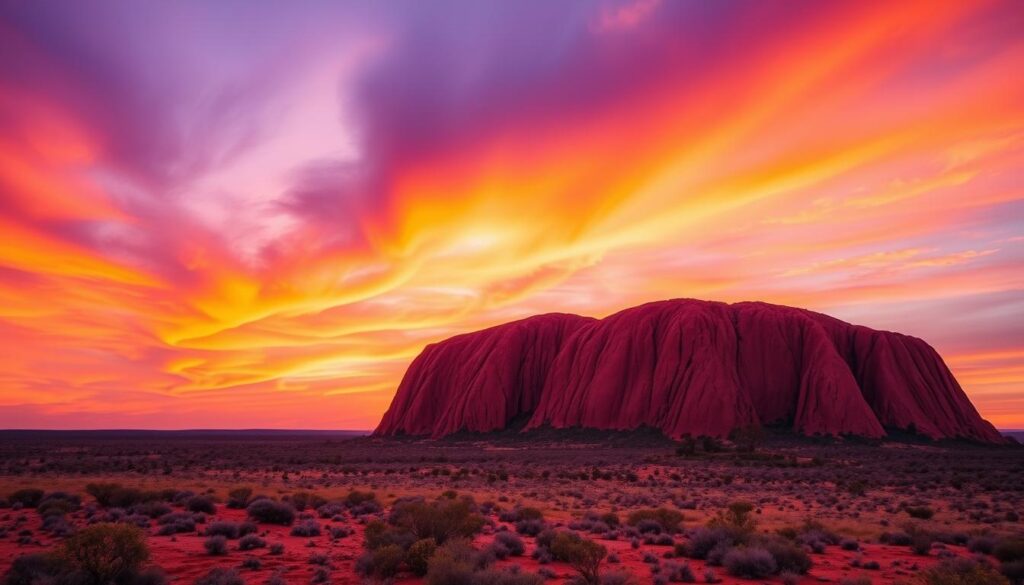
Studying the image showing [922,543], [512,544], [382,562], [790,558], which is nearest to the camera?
[382,562]

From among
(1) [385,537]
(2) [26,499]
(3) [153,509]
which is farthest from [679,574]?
(2) [26,499]

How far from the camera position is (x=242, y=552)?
12547 mm

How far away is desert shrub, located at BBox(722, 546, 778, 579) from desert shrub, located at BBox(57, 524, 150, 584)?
1069cm

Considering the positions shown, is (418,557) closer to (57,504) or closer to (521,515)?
(521,515)

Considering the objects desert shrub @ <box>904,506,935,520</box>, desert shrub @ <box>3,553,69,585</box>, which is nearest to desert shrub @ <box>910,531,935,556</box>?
desert shrub @ <box>904,506,935,520</box>

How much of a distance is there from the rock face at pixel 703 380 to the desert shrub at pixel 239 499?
47.9 meters

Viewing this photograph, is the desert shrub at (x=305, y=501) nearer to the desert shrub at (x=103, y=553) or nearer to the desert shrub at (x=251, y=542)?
the desert shrub at (x=251, y=542)

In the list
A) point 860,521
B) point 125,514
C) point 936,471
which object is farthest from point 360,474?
point 936,471

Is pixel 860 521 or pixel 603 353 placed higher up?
pixel 603 353

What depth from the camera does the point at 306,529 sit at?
14.9 meters

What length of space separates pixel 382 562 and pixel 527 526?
607 centimetres

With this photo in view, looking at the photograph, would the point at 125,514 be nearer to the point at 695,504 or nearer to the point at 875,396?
the point at 695,504

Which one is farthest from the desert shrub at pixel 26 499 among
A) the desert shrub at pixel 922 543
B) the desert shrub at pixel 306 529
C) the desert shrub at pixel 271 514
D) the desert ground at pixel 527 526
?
the desert shrub at pixel 922 543

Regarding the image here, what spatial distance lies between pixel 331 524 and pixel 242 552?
3912 mm
